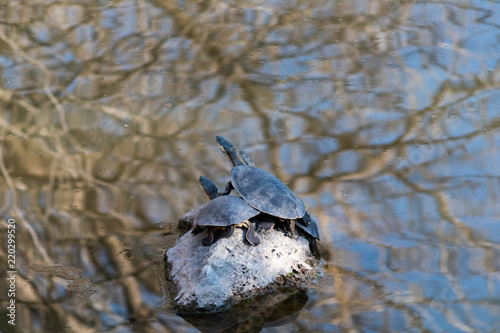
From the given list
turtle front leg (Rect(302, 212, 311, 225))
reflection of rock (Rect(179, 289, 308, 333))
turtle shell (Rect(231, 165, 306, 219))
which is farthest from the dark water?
turtle shell (Rect(231, 165, 306, 219))

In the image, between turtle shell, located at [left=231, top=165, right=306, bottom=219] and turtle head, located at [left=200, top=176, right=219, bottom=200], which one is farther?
turtle head, located at [left=200, top=176, right=219, bottom=200]

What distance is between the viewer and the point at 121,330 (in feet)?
13.1

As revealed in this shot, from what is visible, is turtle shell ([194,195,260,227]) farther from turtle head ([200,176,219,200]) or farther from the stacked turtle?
turtle head ([200,176,219,200])

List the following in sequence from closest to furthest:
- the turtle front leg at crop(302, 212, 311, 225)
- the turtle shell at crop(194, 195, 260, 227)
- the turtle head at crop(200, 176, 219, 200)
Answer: the turtle shell at crop(194, 195, 260, 227) → the turtle front leg at crop(302, 212, 311, 225) → the turtle head at crop(200, 176, 219, 200)

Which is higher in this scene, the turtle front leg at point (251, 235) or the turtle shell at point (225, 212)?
the turtle shell at point (225, 212)

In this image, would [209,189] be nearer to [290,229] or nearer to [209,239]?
[209,239]

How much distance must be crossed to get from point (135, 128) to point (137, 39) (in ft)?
7.65

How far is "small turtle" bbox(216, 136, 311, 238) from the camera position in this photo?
4.36m

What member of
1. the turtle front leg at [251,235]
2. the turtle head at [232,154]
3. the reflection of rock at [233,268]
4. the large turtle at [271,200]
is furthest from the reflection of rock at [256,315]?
the turtle head at [232,154]

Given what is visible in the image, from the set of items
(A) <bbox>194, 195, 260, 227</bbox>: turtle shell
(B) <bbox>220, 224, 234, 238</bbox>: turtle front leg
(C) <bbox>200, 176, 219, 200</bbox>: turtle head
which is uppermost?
(A) <bbox>194, 195, 260, 227</bbox>: turtle shell

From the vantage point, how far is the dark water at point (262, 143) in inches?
170

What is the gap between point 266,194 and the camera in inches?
174

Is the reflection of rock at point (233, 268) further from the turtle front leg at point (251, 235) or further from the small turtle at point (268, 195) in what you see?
the small turtle at point (268, 195)

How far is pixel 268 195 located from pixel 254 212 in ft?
0.53
